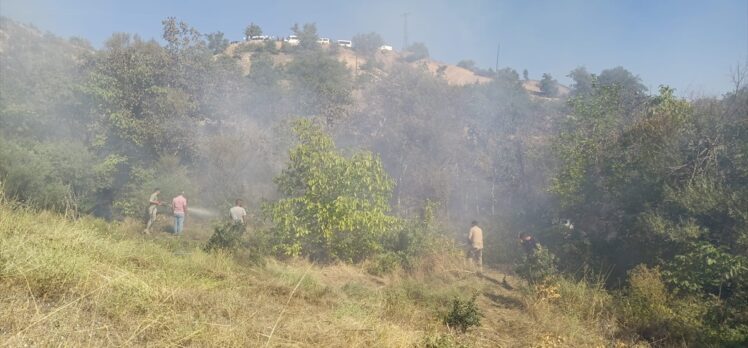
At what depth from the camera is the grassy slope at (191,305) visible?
371cm

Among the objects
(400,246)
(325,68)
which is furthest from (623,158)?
(325,68)

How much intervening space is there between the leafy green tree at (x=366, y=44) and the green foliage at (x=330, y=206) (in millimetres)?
43977

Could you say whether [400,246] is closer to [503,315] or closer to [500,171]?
[503,315]

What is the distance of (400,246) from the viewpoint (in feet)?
33.3

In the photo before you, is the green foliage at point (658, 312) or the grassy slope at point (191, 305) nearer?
the grassy slope at point (191, 305)

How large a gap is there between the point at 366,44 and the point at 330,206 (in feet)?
151

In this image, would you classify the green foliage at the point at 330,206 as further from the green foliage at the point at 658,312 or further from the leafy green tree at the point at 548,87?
the leafy green tree at the point at 548,87

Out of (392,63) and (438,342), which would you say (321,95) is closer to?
(438,342)

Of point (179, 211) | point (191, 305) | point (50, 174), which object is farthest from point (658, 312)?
point (50, 174)

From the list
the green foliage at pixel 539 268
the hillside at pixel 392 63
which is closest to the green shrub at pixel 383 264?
the green foliage at pixel 539 268

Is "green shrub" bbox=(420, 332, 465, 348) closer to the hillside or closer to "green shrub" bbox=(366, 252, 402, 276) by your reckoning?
"green shrub" bbox=(366, 252, 402, 276)

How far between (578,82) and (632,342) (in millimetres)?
33644

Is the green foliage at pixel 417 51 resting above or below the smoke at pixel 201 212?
above

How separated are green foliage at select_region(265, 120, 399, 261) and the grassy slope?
1.92 m
